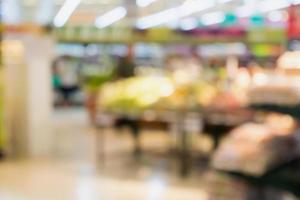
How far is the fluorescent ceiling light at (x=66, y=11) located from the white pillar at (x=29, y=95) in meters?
4.83

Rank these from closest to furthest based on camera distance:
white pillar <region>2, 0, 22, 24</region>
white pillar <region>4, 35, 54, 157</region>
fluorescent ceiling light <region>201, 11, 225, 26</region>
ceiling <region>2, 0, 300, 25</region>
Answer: white pillar <region>4, 35, 54, 157</region>
white pillar <region>2, 0, 22, 24</region>
ceiling <region>2, 0, 300, 25</region>
fluorescent ceiling light <region>201, 11, 225, 26</region>

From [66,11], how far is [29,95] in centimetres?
656

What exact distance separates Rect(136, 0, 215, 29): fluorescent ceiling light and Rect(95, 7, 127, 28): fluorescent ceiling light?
60 centimetres

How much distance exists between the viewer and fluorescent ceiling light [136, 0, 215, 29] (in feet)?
45.9

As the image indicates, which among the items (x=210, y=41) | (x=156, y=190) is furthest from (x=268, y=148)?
(x=210, y=41)

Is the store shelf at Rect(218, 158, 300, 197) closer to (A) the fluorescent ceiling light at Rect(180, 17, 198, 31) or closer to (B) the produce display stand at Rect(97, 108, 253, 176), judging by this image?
(B) the produce display stand at Rect(97, 108, 253, 176)

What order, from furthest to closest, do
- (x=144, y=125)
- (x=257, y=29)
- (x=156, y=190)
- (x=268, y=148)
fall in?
(x=257, y=29), (x=144, y=125), (x=156, y=190), (x=268, y=148)

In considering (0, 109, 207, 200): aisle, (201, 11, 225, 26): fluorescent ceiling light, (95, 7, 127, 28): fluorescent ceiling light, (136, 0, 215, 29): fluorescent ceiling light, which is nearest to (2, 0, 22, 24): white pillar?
(0, 109, 207, 200): aisle

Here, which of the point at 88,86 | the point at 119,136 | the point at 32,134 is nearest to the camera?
the point at 32,134

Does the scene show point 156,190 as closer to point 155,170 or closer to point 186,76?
point 155,170

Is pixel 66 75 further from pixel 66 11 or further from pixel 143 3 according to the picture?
pixel 143 3

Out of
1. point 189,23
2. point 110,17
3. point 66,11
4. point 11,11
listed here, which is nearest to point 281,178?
point 11,11

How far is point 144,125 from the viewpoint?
9.70 metres

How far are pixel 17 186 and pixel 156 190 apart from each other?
166 cm
